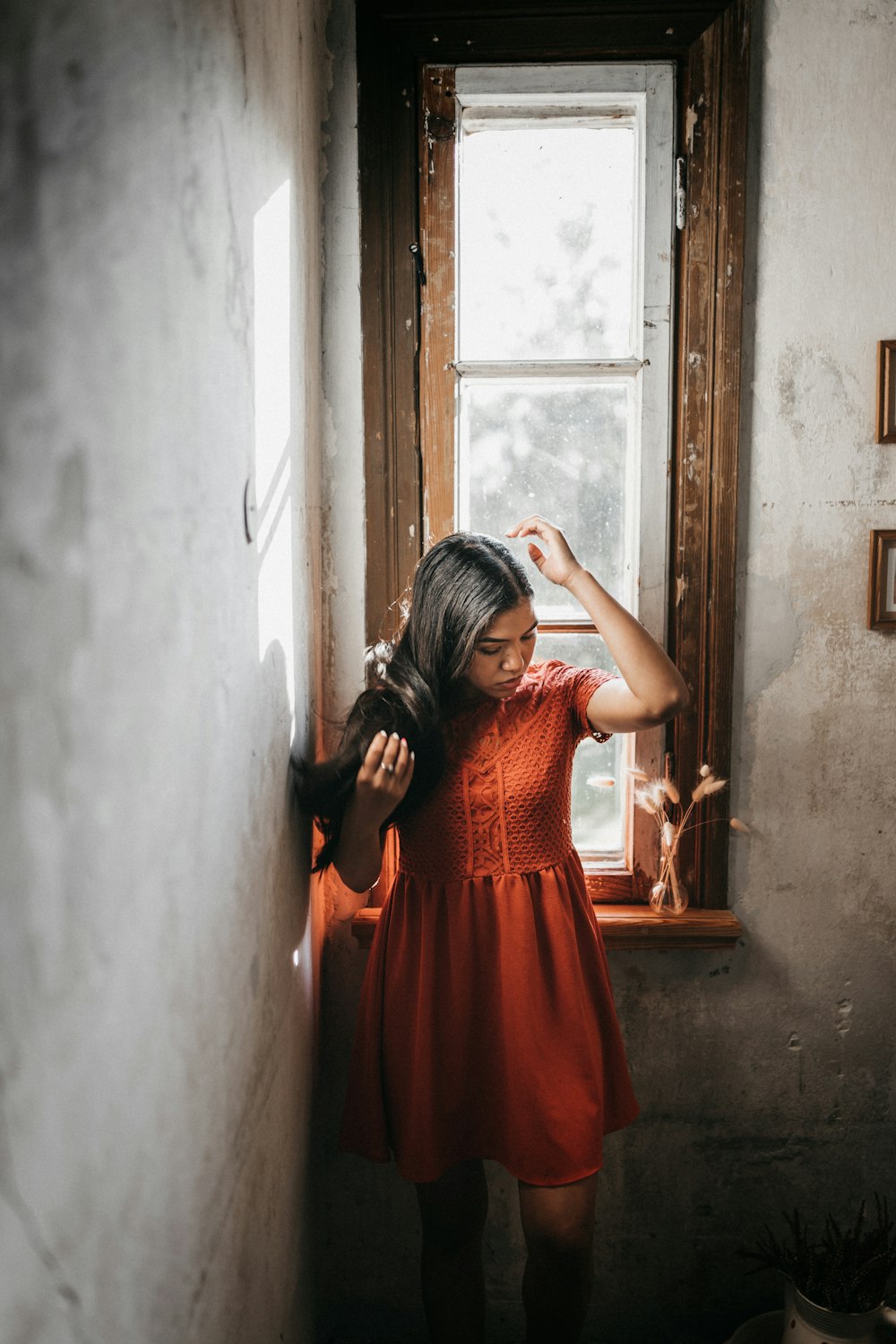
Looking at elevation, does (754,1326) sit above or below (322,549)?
below

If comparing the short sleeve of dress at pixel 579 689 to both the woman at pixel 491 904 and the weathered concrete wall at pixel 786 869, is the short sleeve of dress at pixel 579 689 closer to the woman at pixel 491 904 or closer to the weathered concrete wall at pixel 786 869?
the woman at pixel 491 904

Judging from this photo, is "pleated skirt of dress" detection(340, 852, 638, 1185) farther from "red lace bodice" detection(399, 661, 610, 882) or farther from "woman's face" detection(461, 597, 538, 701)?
"woman's face" detection(461, 597, 538, 701)

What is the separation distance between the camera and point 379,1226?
206 centimetres

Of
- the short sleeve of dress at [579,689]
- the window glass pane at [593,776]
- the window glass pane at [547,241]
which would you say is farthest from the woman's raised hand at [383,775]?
the window glass pane at [547,241]

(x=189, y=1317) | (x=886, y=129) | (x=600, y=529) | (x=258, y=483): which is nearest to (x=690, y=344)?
(x=600, y=529)

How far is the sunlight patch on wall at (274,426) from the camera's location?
130 centimetres

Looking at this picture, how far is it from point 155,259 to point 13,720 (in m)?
0.49

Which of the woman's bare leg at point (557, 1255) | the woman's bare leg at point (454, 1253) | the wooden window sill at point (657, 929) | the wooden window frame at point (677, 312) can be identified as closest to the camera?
the woman's bare leg at point (557, 1255)

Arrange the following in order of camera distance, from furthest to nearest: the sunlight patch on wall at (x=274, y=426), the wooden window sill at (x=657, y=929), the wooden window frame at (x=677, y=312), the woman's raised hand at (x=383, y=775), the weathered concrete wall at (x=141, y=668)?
the wooden window sill at (x=657, y=929) → the wooden window frame at (x=677, y=312) → the woman's raised hand at (x=383, y=775) → the sunlight patch on wall at (x=274, y=426) → the weathered concrete wall at (x=141, y=668)

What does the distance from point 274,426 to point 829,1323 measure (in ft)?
6.17

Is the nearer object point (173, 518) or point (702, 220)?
point (173, 518)

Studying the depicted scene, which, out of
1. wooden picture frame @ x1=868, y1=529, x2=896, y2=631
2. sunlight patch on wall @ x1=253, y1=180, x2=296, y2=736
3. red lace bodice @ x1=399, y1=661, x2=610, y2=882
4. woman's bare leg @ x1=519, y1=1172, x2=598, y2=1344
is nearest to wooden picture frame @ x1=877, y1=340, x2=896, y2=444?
wooden picture frame @ x1=868, y1=529, x2=896, y2=631

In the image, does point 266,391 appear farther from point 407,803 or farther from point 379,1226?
point 379,1226

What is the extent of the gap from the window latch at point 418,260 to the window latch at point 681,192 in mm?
524
